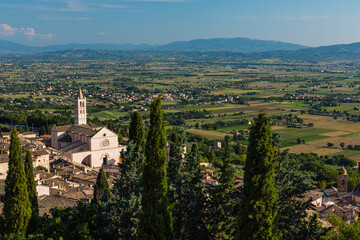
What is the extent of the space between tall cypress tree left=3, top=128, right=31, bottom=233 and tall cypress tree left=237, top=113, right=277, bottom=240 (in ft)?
37.4

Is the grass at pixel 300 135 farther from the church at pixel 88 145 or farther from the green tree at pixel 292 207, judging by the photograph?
the green tree at pixel 292 207

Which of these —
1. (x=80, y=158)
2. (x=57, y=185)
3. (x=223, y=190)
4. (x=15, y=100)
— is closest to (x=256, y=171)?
(x=223, y=190)

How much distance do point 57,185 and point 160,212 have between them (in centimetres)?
2296

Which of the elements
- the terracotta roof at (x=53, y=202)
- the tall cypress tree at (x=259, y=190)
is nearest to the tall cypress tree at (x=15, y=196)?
the terracotta roof at (x=53, y=202)

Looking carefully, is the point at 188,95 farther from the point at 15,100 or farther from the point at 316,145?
the point at 316,145

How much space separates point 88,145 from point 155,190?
36181 mm

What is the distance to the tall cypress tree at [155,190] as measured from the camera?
49.5ft

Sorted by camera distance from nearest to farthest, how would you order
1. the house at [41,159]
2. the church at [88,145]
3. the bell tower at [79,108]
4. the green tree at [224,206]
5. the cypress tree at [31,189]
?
1. the green tree at [224,206]
2. the cypress tree at [31,189]
3. the house at [41,159]
4. the church at [88,145]
5. the bell tower at [79,108]

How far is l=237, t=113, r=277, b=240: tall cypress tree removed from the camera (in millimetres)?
13547

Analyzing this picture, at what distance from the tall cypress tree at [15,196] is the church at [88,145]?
2784 centimetres

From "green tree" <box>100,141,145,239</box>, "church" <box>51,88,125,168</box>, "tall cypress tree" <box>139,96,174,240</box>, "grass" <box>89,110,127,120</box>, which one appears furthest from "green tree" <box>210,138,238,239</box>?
"grass" <box>89,110,127,120</box>

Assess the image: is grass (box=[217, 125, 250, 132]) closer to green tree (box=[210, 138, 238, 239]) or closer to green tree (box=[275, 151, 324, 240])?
green tree (box=[275, 151, 324, 240])

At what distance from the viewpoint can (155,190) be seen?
15375 millimetres

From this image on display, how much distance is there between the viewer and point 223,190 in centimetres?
1678
